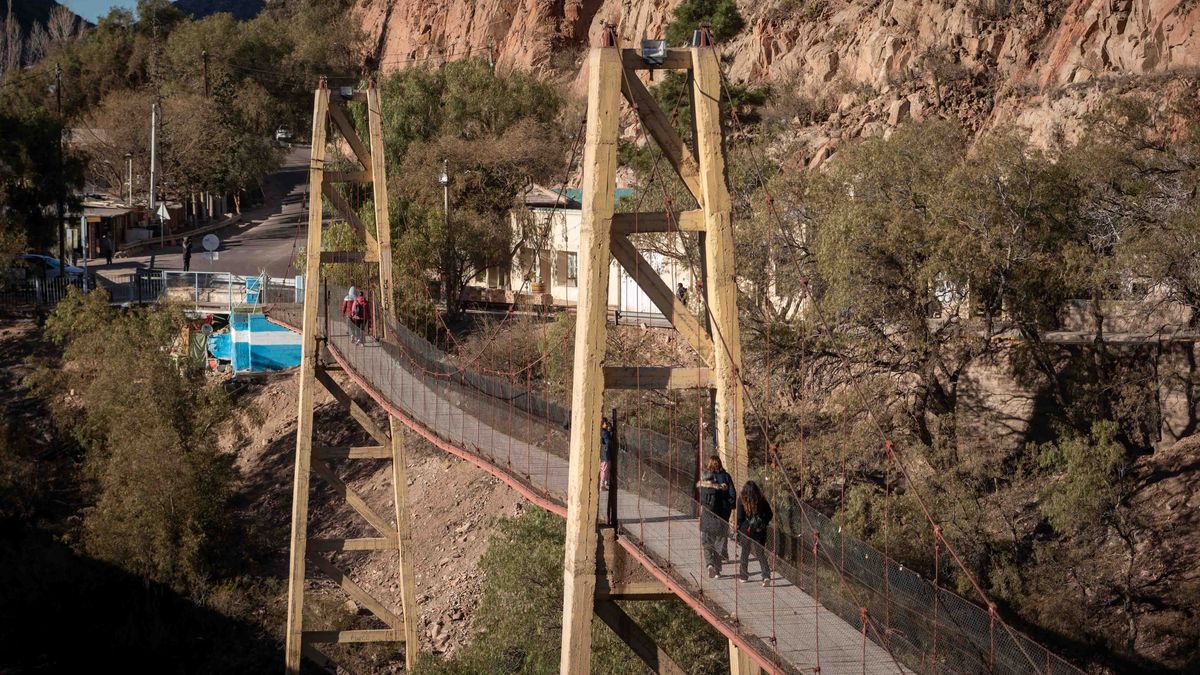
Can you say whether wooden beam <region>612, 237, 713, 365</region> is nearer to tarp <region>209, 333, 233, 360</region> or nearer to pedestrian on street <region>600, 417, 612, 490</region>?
pedestrian on street <region>600, 417, 612, 490</region>

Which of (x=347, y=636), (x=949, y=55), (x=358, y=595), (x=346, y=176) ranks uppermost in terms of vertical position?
(x=949, y=55)

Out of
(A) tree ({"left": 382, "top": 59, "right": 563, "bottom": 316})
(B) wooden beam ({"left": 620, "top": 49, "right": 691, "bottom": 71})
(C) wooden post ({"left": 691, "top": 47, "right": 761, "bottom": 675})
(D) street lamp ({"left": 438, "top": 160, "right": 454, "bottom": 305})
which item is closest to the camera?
(B) wooden beam ({"left": 620, "top": 49, "right": 691, "bottom": 71})

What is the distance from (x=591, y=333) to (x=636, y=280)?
0.62m

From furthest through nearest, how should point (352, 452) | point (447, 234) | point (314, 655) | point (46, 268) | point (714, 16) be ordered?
point (714, 16)
point (46, 268)
point (447, 234)
point (314, 655)
point (352, 452)

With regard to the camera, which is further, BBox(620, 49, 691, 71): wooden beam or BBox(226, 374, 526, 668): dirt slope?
BBox(226, 374, 526, 668): dirt slope

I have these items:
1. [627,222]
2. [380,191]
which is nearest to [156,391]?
[380,191]

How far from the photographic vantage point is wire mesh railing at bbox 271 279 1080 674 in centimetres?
774

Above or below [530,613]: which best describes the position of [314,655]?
below

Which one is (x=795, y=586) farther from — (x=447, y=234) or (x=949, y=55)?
(x=949, y=55)

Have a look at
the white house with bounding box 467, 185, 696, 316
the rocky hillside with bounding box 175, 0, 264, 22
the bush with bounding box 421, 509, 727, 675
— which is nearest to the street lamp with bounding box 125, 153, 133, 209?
the white house with bounding box 467, 185, 696, 316

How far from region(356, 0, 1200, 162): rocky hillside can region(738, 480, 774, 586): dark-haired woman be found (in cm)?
1698

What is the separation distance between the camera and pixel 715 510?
28.9 feet

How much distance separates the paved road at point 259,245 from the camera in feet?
120

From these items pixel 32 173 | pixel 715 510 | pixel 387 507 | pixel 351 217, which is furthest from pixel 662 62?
pixel 32 173
